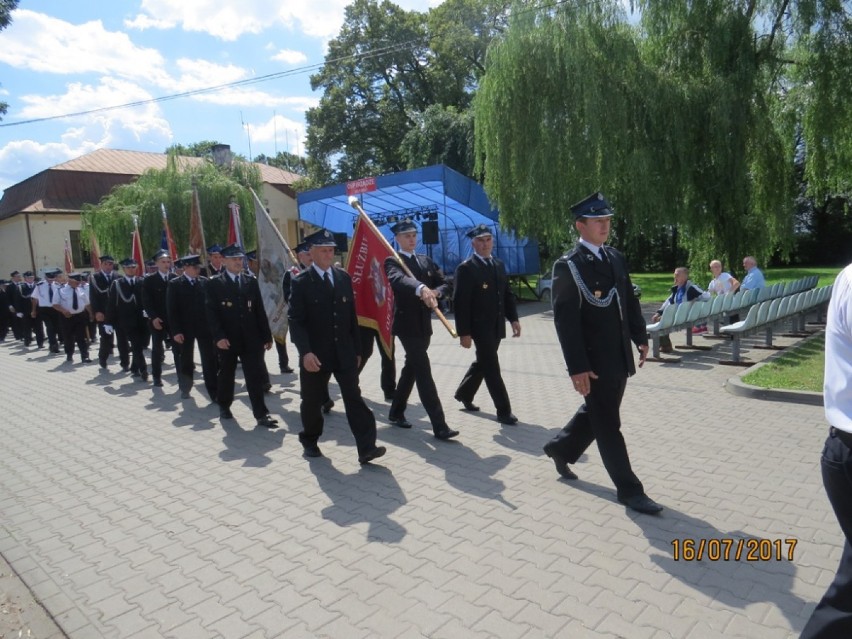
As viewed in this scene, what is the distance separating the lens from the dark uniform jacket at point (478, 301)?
634 centimetres

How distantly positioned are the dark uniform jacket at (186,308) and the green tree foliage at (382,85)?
33487 mm

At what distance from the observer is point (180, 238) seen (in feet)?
85.6

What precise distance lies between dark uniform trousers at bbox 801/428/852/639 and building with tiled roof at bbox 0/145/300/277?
37335mm

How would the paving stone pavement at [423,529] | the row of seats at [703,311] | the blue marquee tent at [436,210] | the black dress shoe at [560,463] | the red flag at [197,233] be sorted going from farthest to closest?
the blue marquee tent at [436,210] < the red flag at [197,233] < the row of seats at [703,311] < the black dress shoe at [560,463] < the paving stone pavement at [423,529]

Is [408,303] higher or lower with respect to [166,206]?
lower

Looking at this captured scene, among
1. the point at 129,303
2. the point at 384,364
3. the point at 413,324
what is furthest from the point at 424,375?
the point at 129,303

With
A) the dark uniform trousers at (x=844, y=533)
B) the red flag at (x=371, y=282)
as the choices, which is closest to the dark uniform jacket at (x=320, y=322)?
the red flag at (x=371, y=282)

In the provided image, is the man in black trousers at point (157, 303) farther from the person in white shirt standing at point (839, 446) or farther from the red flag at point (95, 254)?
the person in white shirt standing at point (839, 446)

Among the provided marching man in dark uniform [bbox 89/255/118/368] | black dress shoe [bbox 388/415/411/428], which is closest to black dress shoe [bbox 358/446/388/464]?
black dress shoe [bbox 388/415/411/428]

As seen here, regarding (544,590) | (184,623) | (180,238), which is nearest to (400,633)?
(544,590)

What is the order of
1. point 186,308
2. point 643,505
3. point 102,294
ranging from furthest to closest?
point 102,294, point 186,308, point 643,505

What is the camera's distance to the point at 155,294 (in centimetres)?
966

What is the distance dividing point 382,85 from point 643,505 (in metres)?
41.9
